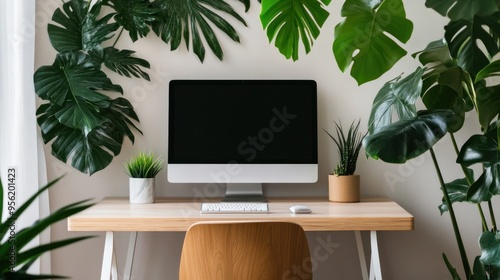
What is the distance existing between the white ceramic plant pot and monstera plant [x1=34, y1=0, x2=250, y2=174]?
195 mm

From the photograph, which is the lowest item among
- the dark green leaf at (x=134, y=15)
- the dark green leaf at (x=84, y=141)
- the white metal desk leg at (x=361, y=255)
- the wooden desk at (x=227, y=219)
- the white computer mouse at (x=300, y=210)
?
the white metal desk leg at (x=361, y=255)

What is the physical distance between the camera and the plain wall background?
10.0 feet

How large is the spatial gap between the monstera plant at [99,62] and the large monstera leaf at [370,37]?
0.58m

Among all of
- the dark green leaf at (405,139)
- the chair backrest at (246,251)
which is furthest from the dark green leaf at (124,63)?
the dark green leaf at (405,139)

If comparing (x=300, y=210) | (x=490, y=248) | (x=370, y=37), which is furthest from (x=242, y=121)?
(x=490, y=248)

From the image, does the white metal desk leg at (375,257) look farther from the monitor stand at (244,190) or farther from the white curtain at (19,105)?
the white curtain at (19,105)

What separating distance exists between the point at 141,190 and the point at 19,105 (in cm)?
60

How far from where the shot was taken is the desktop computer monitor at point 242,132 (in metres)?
2.90

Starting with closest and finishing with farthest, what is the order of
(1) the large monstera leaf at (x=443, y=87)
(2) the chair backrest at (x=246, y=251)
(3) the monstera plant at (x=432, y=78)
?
(2) the chair backrest at (x=246, y=251)
(3) the monstera plant at (x=432, y=78)
(1) the large monstera leaf at (x=443, y=87)

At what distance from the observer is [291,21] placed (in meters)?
2.73

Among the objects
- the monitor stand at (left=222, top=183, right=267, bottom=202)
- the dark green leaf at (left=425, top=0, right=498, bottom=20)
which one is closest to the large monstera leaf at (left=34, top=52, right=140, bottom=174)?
the monitor stand at (left=222, top=183, right=267, bottom=202)

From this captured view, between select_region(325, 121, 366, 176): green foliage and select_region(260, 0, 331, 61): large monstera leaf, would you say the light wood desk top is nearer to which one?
select_region(325, 121, 366, 176): green foliage

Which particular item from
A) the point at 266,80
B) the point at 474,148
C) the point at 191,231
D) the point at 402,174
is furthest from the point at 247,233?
the point at 402,174

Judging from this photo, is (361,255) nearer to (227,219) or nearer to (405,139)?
(227,219)
